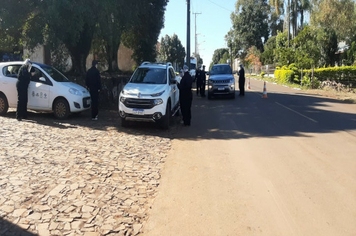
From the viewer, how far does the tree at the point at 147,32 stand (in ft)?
68.2

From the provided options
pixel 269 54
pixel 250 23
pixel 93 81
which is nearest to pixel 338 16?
pixel 269 54

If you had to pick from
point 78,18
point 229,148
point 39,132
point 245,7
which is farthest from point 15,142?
point 245,7

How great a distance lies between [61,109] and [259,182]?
827 centimetres

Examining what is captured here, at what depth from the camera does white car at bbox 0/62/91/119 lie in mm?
11805

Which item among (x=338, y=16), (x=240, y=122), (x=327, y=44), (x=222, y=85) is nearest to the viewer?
(x=240, y=122)

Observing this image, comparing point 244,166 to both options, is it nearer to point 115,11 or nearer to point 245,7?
point 115,11

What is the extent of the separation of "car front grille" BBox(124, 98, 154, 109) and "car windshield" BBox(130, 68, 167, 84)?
1.43 m

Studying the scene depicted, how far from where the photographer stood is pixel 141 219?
15.3 ft

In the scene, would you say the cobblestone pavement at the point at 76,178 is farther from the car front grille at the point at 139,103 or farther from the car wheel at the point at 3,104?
the car wheel at the point at 3,104

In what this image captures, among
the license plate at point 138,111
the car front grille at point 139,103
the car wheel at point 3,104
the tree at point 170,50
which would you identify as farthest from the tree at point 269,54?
the car wheel at point 3,104

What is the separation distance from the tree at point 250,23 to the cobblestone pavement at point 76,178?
6240cm

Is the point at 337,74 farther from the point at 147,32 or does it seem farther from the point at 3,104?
the point at 3,104

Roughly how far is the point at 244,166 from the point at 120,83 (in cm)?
1128

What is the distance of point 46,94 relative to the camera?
11.9 meters
